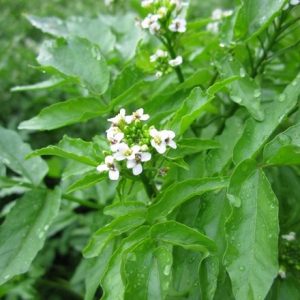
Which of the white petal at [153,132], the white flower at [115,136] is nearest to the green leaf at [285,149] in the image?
the white petal at [153,132]

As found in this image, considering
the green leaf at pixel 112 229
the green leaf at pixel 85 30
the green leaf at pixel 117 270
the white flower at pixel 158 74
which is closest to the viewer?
the green leaf at pixel 117 270

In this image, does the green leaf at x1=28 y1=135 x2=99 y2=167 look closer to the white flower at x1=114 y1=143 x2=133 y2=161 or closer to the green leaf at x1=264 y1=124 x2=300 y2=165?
the white flower at x1=114 y1=143 x2=133 y2=161

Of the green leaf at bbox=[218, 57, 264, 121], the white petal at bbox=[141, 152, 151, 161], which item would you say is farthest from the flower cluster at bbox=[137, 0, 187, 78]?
the white petal at bbox=[141, 152, 151, 161]

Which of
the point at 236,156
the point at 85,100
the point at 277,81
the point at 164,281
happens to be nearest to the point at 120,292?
the point at 164,281

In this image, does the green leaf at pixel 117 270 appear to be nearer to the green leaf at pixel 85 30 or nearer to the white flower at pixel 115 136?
the white flower at pixel 115 136

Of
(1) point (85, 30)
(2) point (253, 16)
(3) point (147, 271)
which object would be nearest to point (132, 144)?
(3) point (147, 271)

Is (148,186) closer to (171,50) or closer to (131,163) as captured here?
(131,163)
